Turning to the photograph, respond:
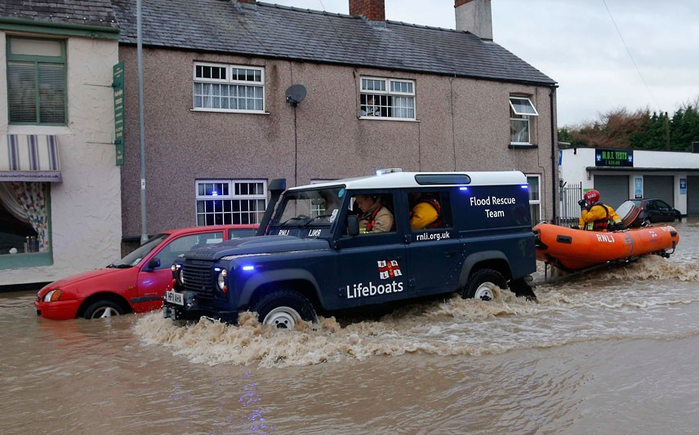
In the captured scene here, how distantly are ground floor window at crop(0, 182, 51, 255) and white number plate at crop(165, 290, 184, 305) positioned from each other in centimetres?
714

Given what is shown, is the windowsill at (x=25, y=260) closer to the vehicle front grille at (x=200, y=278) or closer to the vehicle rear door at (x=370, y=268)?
the vehicle front grille at (x=200, y=278)

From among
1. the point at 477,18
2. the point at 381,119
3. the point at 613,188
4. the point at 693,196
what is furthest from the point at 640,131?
the point at 381,119

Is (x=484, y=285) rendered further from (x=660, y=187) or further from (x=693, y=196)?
(x=693, y=196)

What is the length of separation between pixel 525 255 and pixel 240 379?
502cm

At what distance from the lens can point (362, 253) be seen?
764cm

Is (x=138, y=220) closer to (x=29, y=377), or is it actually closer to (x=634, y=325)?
(x=29, y=377)

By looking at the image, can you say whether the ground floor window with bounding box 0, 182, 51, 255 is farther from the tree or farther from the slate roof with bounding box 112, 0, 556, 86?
the tree

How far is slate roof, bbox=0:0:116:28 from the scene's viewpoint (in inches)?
513

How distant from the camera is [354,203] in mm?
7895

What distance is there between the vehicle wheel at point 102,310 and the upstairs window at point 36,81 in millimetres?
6215

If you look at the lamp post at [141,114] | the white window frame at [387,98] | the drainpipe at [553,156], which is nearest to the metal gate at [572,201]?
the drainpipe at [553,156]

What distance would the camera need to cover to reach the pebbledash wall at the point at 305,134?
1494 cm

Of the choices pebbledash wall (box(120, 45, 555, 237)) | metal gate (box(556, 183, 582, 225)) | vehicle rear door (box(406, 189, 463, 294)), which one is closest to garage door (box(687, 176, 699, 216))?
metal gate (box(556, 183, 582, 225))

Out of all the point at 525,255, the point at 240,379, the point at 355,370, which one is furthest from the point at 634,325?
the point at 240,379
